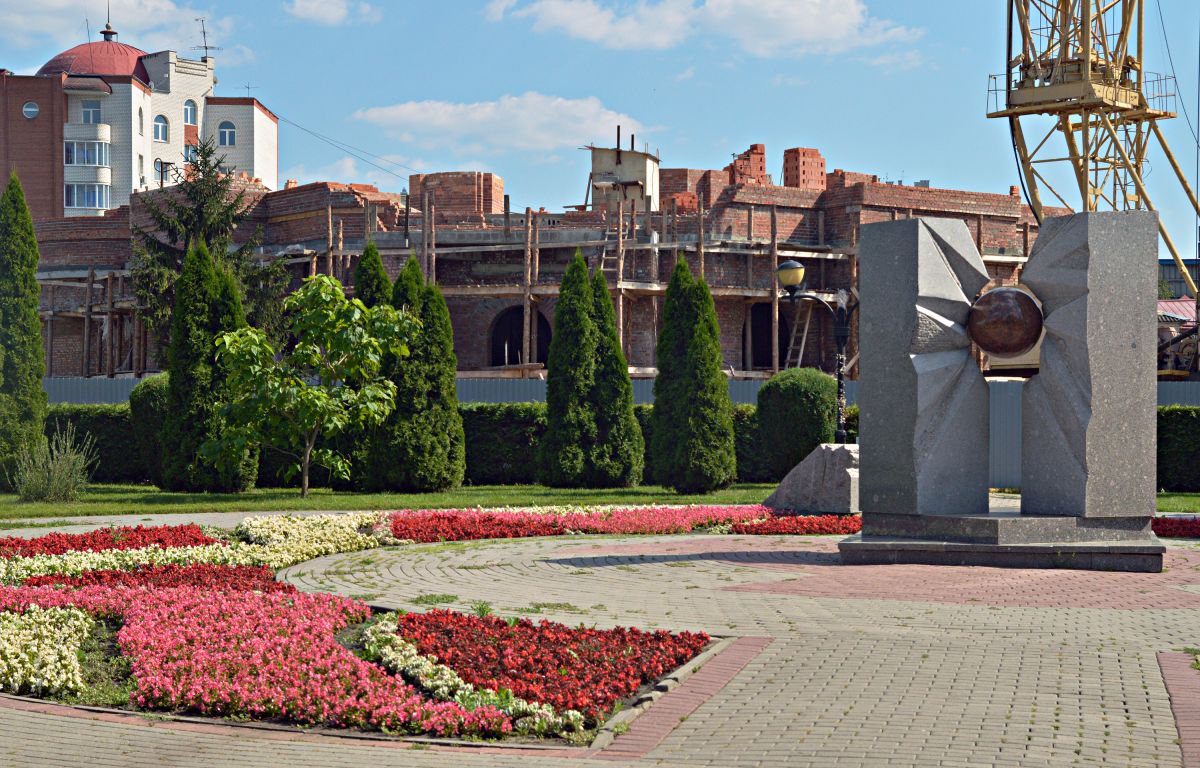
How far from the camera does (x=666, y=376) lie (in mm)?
22016

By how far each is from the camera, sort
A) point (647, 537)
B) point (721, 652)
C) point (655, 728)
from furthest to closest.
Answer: point (647, 537)
point (721, 652)
point (655, 728)

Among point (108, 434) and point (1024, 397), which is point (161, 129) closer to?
point (108, 434)

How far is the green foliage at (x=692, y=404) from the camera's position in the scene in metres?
21.3

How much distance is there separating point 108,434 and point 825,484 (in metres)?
14.0

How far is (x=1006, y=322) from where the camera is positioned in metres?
11.7

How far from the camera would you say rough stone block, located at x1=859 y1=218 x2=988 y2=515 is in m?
11.6

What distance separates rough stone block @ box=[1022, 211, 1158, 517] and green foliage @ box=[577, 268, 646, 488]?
11526mm

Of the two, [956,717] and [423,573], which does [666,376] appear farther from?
[956,717]

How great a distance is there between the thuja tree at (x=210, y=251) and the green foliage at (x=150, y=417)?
496 inches

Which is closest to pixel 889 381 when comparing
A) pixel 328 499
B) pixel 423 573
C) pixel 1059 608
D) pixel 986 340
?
pixel 986 340

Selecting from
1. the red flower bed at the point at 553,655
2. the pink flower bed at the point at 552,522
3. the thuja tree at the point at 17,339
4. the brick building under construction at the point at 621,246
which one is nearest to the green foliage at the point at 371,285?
the thuja tree at the point at 17,339

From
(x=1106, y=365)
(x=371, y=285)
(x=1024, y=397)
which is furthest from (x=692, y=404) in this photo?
(x=1106, y=365)

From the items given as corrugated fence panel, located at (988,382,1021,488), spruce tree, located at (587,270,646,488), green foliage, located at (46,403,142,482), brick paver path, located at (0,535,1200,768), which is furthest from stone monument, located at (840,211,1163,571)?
green foliage, located at (46,403,142,482)

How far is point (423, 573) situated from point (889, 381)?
4.55 metres
